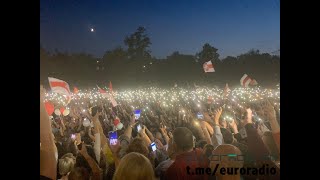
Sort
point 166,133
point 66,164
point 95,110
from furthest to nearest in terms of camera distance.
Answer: point 95,110 → point 166,133 → point 66,164

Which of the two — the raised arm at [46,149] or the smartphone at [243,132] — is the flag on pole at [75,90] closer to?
the raised arm at [46,149]

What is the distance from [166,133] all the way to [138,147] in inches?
14.4

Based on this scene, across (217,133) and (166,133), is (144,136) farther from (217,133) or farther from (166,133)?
(217,133)

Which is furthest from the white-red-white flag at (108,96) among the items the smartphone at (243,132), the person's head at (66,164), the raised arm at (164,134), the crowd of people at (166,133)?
the smartphone at (243,132)

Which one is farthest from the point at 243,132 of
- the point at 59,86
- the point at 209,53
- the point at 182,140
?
the point at 59,86

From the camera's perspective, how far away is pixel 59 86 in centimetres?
405

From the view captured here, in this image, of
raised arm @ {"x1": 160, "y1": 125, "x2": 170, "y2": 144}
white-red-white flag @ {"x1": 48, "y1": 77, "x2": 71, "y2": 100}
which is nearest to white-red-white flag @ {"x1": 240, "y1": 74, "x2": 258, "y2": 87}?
raised arm @ {"x1": 160, "y1": 125, "x2": 170, "y2": 144}

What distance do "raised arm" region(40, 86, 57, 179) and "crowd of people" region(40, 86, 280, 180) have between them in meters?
0.01

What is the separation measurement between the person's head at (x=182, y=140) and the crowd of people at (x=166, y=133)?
10 mm

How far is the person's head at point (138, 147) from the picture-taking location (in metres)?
3.86

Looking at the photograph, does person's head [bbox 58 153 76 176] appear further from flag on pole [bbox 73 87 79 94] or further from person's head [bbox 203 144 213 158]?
person's head [bbox 203 144 213 158]

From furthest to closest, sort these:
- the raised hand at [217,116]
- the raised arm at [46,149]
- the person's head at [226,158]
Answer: the raised arm at [46,149], the raised hand at [217,116], the person's head at [226,158]
